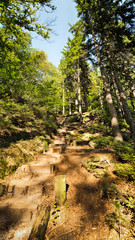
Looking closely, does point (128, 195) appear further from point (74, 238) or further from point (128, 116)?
point (128, 116)

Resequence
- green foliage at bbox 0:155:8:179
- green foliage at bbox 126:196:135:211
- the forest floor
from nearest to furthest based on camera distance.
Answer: the forest floor
green foliage at bbox 126:196:135:211
green foliage at bbox 0:155:8:179

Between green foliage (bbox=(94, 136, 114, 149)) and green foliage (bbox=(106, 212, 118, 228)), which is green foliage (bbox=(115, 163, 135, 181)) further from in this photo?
green foliage (bbox=(94, 136, 114, 149))

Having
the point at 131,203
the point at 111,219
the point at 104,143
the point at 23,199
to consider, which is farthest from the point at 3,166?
the point at 104,143

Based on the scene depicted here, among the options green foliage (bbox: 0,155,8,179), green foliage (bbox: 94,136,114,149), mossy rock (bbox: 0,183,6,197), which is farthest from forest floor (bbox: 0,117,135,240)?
green foliage (bbox: 94,136,114,149)

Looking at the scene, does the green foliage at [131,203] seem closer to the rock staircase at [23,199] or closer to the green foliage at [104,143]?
the rock staircase at [23,199]

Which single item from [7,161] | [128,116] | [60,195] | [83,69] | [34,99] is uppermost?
[83,69]

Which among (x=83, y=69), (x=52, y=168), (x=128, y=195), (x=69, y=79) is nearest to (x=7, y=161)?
(x=52, y=168)

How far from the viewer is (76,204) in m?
3.06

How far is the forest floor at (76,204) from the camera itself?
2268 mm

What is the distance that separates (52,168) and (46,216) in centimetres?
228

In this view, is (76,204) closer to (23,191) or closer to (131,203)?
(131,203)

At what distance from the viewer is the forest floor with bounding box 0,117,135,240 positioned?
7.44 feet

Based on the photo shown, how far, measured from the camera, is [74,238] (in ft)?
7.18

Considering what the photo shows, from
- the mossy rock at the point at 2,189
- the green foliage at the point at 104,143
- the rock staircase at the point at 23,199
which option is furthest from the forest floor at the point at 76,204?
the green foliage at the point at 104,143
